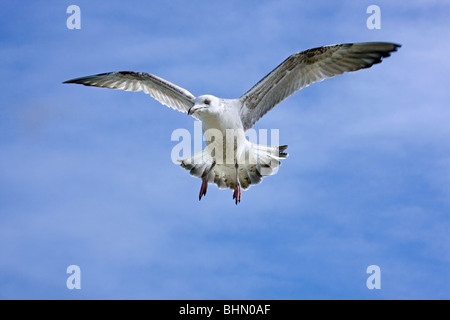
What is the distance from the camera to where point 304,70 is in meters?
11.6

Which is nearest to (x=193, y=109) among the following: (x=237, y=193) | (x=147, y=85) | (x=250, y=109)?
(x=250, y=109)

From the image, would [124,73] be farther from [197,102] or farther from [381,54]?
[381,54]

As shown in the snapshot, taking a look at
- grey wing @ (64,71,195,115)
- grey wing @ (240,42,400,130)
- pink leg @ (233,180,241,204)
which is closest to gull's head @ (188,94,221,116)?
grey wing @ (240,42,400,130)

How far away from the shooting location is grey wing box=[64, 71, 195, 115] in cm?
1252

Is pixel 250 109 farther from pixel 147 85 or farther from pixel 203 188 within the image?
pixel 147 85

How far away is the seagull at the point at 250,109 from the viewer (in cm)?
1135

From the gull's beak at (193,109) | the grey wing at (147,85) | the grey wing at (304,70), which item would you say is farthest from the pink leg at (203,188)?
the gull's beak at (193,109)

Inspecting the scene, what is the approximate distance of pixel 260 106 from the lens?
38.6 feet

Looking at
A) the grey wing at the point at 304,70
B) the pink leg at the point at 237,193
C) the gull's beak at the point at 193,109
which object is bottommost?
the pink leg at the point at 237,193

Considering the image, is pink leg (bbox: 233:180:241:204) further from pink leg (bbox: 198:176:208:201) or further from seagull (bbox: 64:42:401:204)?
pink leg (bbox: 198:176:208:201)

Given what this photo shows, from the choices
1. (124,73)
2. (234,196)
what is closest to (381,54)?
(234,196)

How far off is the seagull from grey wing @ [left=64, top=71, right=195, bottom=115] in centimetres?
3

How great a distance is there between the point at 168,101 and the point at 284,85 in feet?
7.94

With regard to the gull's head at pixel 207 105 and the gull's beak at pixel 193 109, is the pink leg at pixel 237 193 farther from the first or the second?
the gull's beak at pixel 193 109
